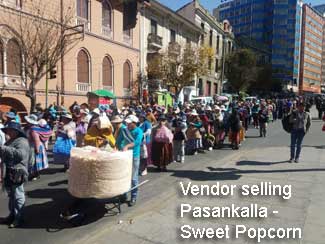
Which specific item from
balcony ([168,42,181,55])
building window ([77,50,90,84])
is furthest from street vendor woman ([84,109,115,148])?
balcony ([168,42,181,55])

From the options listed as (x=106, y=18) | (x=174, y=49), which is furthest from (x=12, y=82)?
(x=174, y=49)

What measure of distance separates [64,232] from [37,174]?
344 centimetres

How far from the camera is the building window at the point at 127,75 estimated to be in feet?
87.5

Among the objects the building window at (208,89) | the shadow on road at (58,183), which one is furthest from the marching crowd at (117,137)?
the building window at (208,89)

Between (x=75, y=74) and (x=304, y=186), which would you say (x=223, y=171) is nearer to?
(x=304, y=186)

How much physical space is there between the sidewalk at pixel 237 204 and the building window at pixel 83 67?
580 inches

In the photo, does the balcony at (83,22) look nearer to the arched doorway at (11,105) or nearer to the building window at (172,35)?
the arched doorway at (11,105)

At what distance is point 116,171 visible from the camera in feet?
15.9

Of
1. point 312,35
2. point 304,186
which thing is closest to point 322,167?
point 304,186

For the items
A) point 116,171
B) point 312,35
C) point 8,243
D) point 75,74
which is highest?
point 312,35

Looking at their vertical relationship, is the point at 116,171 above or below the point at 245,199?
above

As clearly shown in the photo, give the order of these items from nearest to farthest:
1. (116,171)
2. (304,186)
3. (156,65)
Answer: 1. (116,171)
2. (304,186)
3. (156,65)

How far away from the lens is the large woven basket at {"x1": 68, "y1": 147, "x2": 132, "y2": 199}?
4707 millimetres

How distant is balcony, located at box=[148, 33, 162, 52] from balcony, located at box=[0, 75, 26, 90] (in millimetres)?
14267
